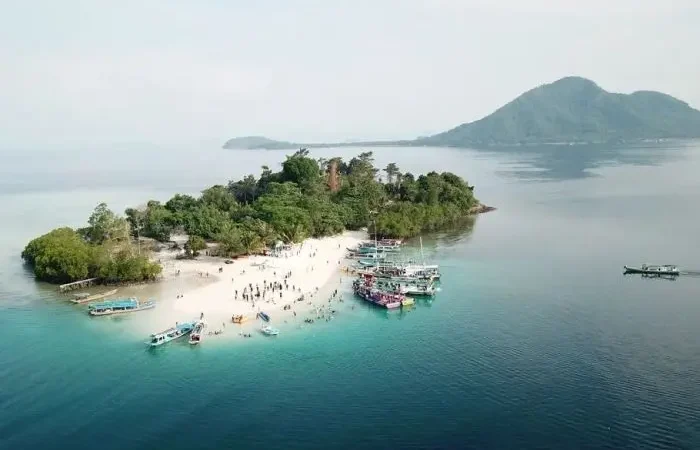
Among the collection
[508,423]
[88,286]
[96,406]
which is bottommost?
[508,423]

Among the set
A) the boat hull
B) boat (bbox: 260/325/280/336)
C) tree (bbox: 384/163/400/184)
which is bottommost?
the boat hull

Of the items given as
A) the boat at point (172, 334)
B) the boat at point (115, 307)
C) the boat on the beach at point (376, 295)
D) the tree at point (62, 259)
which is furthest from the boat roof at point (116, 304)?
the boat on the beach at point (376, 295)

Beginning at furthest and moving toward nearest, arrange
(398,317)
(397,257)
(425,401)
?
(397,257) < (398,317) < (425,401)

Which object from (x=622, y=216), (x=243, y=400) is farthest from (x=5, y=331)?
(x=622, y=216)

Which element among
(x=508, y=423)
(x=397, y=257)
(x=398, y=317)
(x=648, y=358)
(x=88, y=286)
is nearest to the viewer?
(x=508, y=423)

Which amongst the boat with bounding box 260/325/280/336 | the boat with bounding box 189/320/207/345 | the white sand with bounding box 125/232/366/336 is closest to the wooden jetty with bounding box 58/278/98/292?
the white sand with bounding box 125/232/366/336

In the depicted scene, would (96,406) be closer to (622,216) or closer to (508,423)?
(508,423)

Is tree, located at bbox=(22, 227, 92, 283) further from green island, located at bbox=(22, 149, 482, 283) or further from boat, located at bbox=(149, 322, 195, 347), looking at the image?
boat, located at bbox=(149, 322, 195, 347)

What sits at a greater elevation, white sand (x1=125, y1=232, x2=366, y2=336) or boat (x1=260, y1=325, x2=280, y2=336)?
white sand (x1=125, y1=232, x2=366, y2=336)
